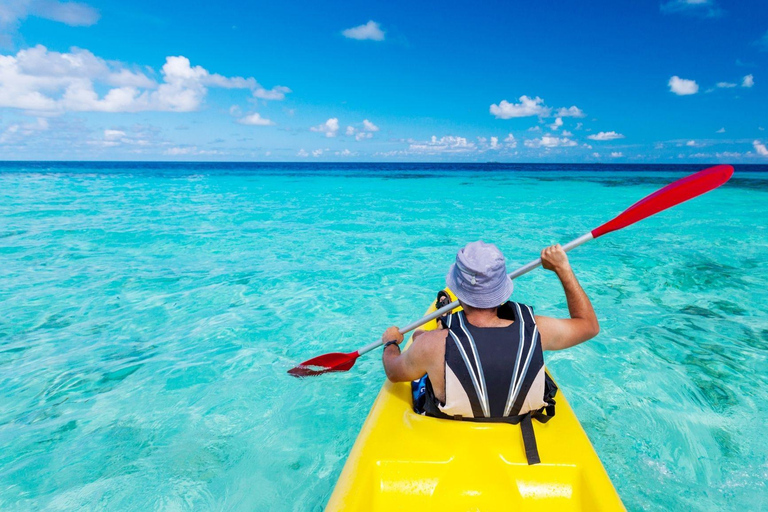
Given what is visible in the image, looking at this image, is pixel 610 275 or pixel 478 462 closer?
pixel 478 462

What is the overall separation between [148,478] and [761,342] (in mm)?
6367

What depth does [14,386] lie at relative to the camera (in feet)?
13.9

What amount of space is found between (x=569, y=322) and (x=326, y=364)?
264 centimetres

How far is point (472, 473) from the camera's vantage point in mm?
2072

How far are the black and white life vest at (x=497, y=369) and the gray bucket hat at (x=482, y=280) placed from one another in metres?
0.10

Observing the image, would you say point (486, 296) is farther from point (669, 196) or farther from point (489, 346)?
point (669, 196)

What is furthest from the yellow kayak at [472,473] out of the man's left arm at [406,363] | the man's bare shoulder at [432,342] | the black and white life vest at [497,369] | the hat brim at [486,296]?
the hat brim at [486,296]

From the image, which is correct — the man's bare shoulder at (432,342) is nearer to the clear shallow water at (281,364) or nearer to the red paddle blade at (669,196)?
the clear shallow water at (281,364)

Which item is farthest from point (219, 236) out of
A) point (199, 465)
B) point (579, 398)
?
point (579, 398)

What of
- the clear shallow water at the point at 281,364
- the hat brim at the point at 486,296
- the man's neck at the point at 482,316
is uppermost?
the hat brim at the point at 486,296

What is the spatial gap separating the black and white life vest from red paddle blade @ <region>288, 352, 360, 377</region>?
2.04 meters

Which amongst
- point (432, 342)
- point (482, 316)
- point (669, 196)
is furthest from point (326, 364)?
point (669, 196)

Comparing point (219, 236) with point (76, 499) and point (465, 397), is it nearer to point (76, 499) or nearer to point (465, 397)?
point (76, 499)

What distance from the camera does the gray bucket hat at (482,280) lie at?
2.05 metres
